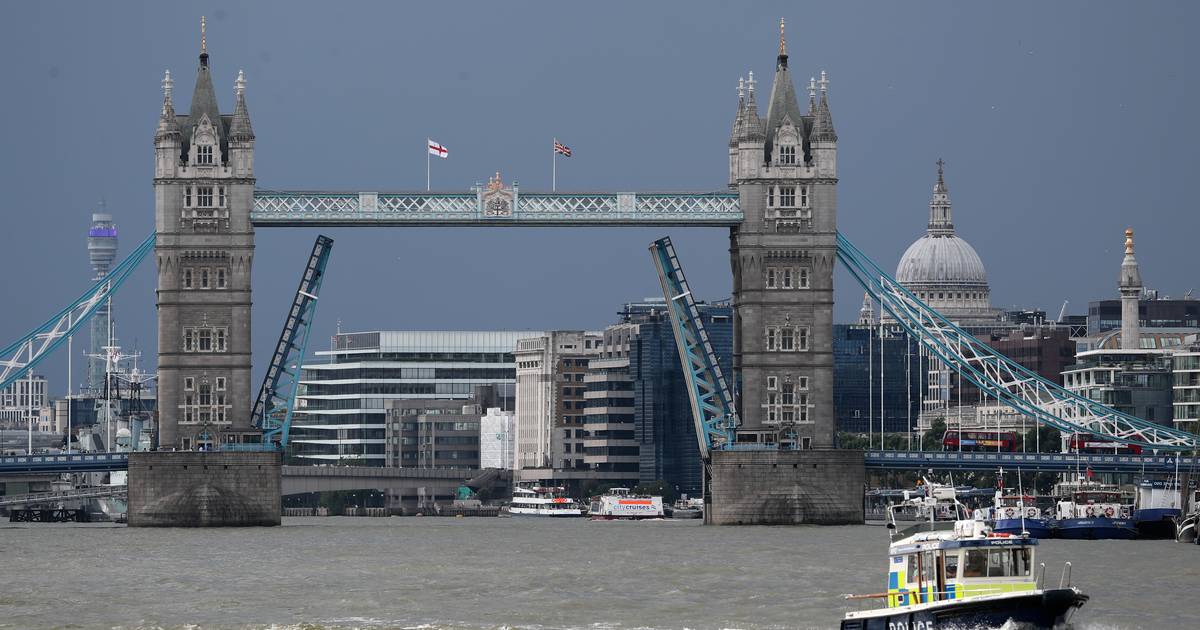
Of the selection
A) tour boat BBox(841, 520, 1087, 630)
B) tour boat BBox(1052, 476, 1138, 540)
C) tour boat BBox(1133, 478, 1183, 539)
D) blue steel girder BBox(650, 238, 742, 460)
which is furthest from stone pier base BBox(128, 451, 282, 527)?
tour boat BBox(841, 520, 1087, 630)

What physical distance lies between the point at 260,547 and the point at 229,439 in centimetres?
2555

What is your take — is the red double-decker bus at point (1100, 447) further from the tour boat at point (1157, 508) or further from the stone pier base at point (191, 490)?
the stone pier base at point (191, 490)

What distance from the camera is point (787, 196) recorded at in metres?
140

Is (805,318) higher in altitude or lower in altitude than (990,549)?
higher

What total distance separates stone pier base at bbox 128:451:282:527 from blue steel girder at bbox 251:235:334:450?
4.57 m

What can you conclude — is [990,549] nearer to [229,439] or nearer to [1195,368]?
[229,439]

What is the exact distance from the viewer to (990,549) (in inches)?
2574

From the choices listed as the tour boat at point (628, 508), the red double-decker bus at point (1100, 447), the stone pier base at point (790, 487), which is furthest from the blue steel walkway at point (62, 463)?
the red double-decker bus at point (1100, 447)

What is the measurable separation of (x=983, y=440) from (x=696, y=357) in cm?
3349

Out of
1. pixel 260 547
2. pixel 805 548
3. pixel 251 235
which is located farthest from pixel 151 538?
pixel 805 548

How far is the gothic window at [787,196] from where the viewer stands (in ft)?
461

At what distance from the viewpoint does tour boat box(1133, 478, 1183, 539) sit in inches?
5089

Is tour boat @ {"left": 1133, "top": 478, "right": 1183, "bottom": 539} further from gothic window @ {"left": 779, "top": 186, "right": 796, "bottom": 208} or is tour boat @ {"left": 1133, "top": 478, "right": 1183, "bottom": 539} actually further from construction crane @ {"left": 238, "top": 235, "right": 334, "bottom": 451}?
construction crane @ {"left": 238, "top": 235, "right": 334, "bottom": 451}

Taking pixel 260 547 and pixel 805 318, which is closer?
pixel 260 547
